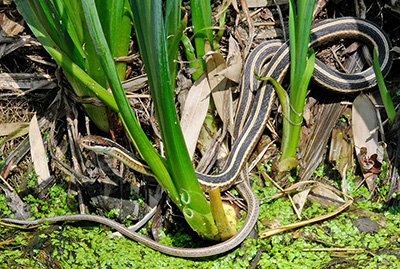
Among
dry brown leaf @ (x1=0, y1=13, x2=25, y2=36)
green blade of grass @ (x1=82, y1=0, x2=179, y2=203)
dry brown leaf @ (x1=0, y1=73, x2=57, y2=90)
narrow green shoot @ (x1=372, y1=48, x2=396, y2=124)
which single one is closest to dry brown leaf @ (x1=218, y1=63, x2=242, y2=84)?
narrow green shoot @ (x1=372, y1=48, x2=396, y2=124)

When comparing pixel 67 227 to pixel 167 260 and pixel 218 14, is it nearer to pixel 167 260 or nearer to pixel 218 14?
pixel 167 260

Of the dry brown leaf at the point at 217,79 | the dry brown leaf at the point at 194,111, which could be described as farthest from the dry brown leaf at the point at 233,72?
the dry brown leaf at the point at 194,111

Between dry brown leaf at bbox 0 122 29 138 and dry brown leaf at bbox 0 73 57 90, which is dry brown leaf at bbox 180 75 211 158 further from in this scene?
dry brown leaf at bbox 0 122 29 138

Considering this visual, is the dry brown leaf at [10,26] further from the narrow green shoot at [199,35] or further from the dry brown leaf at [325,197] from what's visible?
the dry brown leaf at [325,197]

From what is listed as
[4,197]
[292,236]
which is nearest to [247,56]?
[292,236]

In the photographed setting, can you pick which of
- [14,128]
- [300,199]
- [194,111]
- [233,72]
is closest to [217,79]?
[233,72]

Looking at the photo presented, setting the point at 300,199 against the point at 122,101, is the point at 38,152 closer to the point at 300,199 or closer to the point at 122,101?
the point at 122,101
